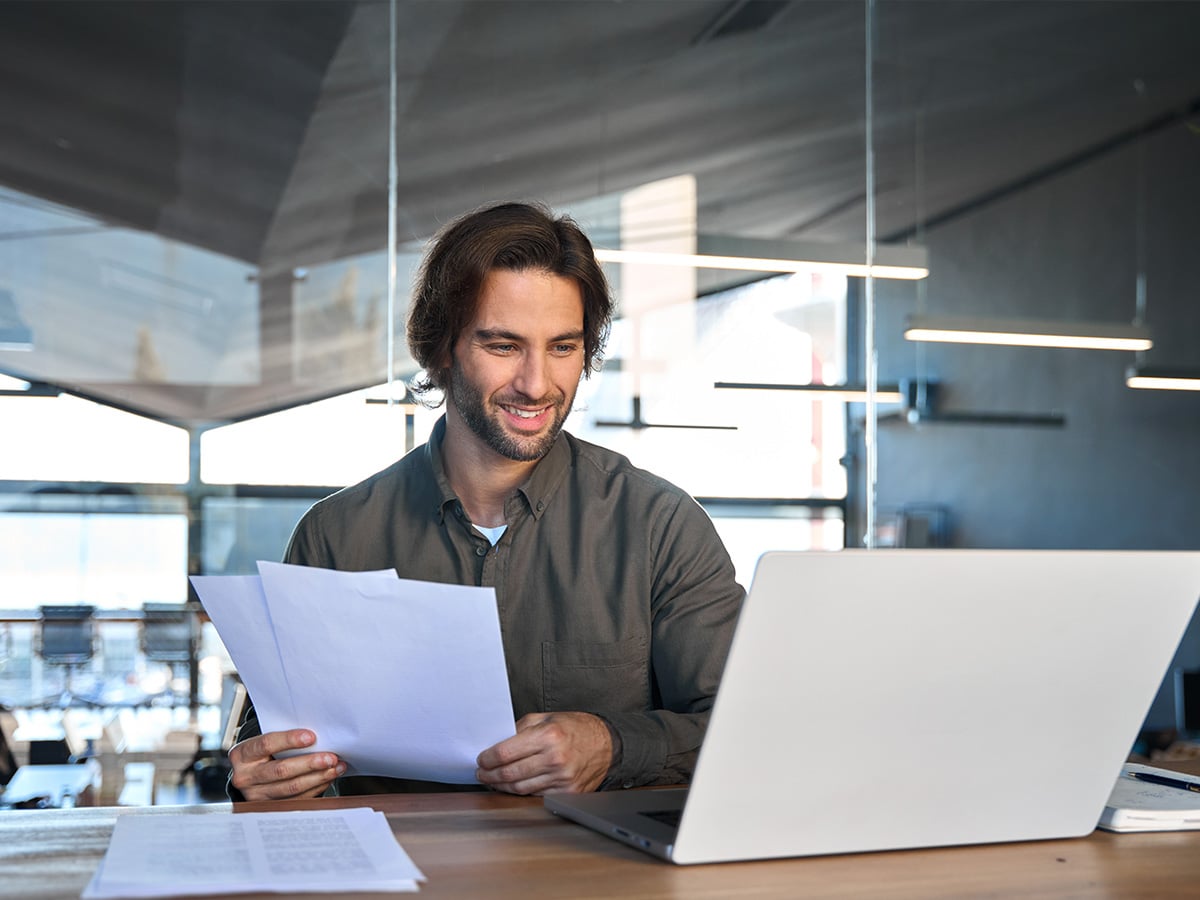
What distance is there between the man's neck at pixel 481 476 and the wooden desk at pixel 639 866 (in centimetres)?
75

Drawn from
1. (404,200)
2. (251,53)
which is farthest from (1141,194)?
(251,53)

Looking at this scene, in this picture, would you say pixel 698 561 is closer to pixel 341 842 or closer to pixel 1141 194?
pixel 341 842

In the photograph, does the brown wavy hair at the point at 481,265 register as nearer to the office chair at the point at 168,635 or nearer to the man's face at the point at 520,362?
the man's face at the point at 520,362

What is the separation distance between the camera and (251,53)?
4164 millimetres

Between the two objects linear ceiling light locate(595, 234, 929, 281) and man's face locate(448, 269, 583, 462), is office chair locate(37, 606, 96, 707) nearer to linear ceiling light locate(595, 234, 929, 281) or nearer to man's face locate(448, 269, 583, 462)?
linear ceiling light locate(595, 234, 929, 281)

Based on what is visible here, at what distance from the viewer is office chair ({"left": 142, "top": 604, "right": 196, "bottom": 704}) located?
415cm

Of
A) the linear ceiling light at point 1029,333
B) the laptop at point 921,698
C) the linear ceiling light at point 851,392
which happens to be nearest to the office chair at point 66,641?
the linear ceiling light at point 851,392

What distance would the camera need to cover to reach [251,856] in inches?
40.0

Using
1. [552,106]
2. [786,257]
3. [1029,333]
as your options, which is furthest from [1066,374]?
[552,106]

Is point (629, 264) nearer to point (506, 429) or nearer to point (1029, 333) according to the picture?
point (1029, 333)

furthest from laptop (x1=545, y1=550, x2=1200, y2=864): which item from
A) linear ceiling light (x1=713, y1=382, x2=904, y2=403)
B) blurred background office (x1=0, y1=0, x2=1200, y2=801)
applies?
linear ceiling light (x1=713, y1=382, x2=904, y2=403)

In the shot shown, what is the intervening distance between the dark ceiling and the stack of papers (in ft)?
10.9

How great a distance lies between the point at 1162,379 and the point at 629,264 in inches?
85.3

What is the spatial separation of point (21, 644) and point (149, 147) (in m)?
1.63
